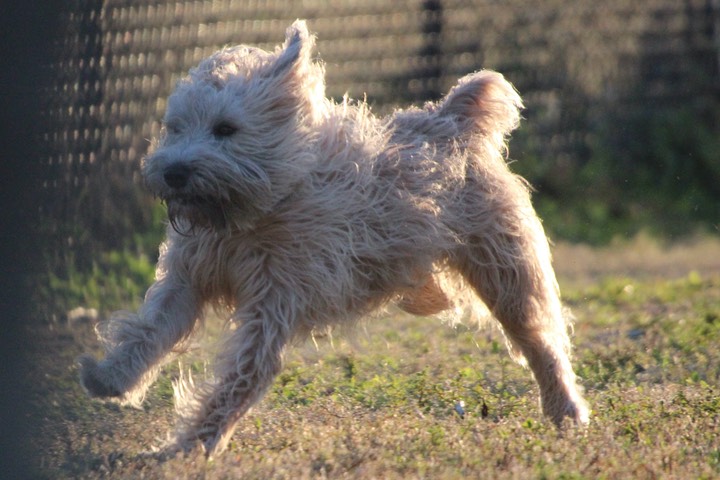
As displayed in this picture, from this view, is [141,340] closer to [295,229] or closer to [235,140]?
[295,229]

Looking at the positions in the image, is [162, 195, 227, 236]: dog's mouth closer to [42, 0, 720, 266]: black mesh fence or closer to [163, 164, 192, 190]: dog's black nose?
[163, 164, 192, 190]: dog's black nose

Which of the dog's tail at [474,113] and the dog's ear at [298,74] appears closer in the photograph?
the dog's ear at [298,74]

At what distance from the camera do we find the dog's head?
3.89m

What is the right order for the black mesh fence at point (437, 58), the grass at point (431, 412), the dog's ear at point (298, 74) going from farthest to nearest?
the black mesh fence at point (437, 58)
the dog's ear at point (298, 74)
the grass at point (431, 412)

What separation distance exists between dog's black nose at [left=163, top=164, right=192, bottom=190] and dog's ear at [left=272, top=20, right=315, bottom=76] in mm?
537

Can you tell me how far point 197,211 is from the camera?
3.94m

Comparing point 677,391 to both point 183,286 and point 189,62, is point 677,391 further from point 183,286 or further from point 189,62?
point 189,62

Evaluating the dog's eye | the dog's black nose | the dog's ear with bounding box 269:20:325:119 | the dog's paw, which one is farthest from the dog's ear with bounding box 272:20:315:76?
the dog's paw

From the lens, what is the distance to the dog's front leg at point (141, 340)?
3910mm

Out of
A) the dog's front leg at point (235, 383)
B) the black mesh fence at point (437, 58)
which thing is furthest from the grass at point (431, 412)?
the black mesh fence at point (437, 58)

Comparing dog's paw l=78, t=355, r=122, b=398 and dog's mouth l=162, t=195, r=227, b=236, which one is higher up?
dog's mouth l=162, t=195, r=227, b=236

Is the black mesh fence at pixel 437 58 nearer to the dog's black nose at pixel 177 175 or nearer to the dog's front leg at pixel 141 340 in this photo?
the dog's front leg at pixel 141 340

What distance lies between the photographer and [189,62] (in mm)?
8727

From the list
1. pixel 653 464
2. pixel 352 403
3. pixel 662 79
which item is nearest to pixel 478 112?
pixel 352 403
